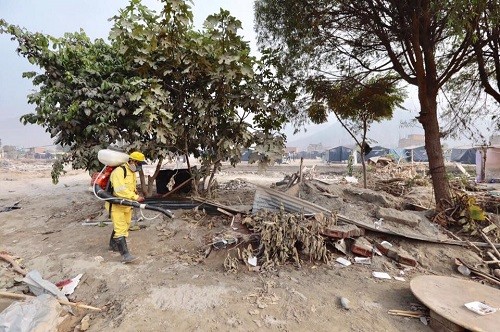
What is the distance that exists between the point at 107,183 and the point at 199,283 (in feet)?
6.85

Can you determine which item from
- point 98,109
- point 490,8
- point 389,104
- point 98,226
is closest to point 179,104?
point 98,109

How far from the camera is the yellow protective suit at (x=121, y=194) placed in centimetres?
426

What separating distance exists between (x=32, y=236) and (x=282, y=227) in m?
4.90

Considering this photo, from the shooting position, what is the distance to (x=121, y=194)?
4.29 meters

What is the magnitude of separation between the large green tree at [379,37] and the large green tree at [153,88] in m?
1.20

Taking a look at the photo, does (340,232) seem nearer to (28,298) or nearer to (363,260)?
(363,260)

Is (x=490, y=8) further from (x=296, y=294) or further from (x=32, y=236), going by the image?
(x=32, y=236)

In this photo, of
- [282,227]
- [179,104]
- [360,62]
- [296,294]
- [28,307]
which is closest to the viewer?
[28,307]

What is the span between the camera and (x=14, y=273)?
4141 mm

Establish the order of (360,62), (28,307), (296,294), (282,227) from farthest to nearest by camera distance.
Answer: (360,62), (282,227), (296,294), (28,307)

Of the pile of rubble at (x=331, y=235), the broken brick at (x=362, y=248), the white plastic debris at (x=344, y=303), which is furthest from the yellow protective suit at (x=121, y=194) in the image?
the broken brick at (x=362, y=248)

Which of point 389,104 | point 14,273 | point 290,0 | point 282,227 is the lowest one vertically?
point 14,273

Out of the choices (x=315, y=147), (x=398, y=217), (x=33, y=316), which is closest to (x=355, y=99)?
(x=398, y=217)

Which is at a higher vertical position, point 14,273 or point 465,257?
point 465,257
